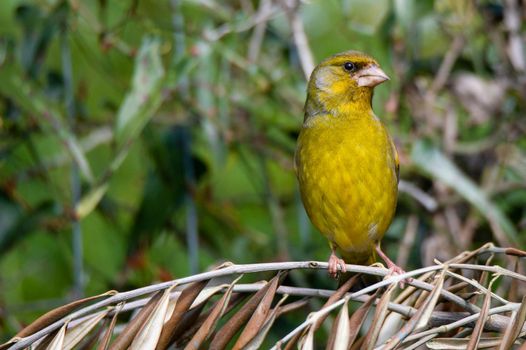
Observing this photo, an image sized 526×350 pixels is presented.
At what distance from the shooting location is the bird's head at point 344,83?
3.28 m

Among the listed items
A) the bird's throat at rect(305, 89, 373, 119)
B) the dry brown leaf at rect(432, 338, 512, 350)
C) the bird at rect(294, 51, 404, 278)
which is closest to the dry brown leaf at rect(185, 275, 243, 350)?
the dry brown leaf at rect(432, 338, 512, 350)

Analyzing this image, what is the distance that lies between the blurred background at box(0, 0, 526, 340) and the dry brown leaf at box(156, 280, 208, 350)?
156 cm

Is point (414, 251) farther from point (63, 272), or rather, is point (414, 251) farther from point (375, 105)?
point (63, 272)

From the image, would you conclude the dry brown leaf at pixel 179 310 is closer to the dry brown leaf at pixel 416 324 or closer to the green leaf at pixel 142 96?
the dry brown leaf at pixel 416 324

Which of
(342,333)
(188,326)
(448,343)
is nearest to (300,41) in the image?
(188,326)

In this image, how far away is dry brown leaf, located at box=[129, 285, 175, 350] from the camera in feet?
6.38

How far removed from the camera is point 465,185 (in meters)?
3.95

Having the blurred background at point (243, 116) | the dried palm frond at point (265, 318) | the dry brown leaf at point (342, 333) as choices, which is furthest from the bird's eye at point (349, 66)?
the dry brown leaf at point (342, 333)

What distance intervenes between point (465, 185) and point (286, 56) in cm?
127

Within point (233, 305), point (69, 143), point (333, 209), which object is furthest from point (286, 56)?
point (233, 305)

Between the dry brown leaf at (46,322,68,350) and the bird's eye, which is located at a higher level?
the bird's eye

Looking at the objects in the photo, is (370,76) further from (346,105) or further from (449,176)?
(449,176)

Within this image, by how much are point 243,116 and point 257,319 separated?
9.55ft

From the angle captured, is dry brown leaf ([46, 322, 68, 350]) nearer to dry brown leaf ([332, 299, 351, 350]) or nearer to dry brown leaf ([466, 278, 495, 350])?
dry brown leaf ([332, 299, 351, 350])
